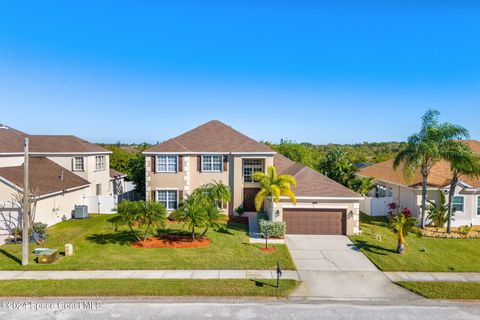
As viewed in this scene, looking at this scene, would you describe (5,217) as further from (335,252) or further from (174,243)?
(335,252)

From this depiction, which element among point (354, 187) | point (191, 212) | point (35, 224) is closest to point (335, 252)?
point (191, 212)

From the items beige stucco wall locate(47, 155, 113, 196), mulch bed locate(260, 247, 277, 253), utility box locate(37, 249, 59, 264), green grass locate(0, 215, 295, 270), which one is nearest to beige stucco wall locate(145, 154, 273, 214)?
green grass locate(0, 215, 295, 270)

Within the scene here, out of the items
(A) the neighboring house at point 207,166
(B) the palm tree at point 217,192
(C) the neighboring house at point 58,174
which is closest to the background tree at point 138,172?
(C) the neighboring house at point 58,174

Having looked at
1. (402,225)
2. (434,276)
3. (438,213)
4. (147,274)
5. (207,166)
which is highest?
(207,166)

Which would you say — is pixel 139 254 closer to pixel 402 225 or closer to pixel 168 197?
pixel 168 197

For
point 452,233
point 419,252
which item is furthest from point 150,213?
point 452,233

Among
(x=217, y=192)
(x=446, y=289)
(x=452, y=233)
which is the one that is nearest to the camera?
(x=446, y=289)
